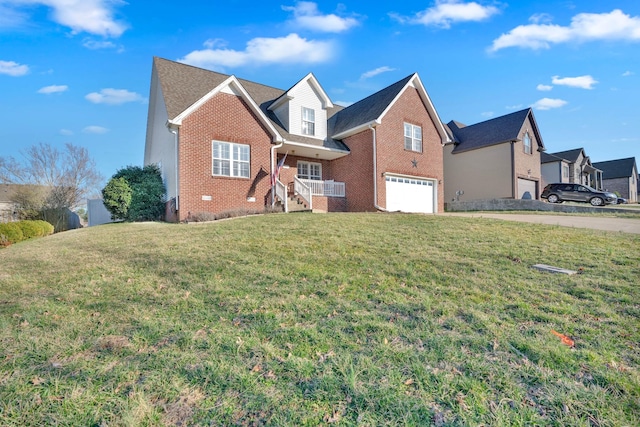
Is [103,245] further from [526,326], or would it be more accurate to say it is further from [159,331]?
[526,326]

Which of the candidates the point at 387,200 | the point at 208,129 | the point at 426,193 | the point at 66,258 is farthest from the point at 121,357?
the point at 426,193

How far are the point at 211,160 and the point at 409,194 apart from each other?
1124 cm

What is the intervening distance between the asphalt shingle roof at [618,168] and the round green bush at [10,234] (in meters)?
62.5

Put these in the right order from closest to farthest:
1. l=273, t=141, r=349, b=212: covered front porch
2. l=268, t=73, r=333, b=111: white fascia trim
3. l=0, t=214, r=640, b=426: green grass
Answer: l=0, t=214, r=640, b=426: green grass
l=273, t=141, r=349, b=212: covered front porch
l=268, t=73, r=333, b=111: white fascia trim

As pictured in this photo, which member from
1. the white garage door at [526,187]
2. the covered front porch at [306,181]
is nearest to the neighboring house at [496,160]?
the white garage door at [526,187]

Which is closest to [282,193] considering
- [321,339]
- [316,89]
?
[316,89]

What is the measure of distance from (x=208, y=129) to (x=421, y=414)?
1443cm

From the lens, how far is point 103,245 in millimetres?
8680

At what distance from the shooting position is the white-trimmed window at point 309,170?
19.3 m

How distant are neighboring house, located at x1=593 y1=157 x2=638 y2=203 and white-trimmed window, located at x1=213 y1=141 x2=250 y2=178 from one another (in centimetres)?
5260

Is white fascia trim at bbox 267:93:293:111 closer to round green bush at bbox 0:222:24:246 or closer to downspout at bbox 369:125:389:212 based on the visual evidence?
downspout at bbox 369:125:389:212

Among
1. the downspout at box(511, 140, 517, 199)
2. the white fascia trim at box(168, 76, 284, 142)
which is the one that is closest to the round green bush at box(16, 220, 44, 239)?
the white fascia trim at box(168, 76, 284, 142)

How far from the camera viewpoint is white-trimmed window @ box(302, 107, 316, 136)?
18.4 meters

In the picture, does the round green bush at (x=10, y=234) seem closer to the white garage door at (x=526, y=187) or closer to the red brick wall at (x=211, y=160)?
the red brick wall at (x=211, y=160)
